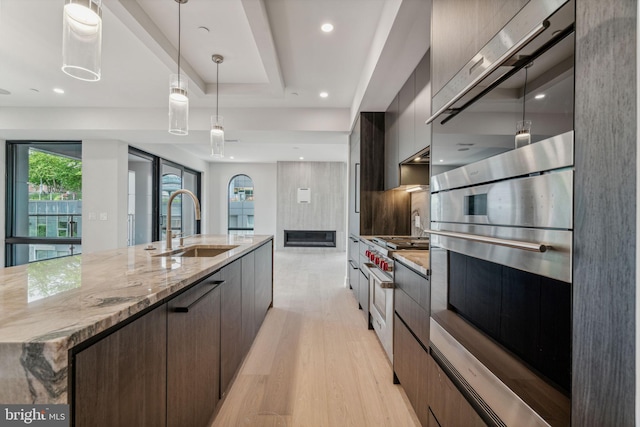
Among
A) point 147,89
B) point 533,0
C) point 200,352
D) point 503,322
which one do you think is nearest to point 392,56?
point 533,0

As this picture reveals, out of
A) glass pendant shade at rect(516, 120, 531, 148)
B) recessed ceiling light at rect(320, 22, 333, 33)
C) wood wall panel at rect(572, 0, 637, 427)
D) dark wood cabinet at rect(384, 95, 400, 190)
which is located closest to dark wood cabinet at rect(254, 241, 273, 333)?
dark wood cabinet at rect(384, 95, 400, 190)

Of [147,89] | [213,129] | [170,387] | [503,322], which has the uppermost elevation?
[147,89]

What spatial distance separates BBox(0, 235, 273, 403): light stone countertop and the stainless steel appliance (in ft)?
3.49

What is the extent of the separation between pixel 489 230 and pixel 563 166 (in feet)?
1.02

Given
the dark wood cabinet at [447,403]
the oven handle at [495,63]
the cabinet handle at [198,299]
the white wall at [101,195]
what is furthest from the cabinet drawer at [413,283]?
the white wall at [101,195]

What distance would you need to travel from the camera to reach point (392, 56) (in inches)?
90.2

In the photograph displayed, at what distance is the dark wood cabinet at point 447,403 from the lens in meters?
1.00

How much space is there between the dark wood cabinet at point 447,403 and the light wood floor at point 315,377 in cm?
47

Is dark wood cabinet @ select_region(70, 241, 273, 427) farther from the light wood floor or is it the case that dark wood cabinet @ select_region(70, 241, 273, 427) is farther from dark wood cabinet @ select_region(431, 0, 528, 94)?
dark wood cabinet @ select_region(431, 0, 528, 94)

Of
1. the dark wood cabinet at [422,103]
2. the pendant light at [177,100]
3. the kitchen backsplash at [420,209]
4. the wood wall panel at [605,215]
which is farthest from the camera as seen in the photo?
the kitchen backsplash at [420,209]

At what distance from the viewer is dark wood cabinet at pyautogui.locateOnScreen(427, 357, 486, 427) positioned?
999mm

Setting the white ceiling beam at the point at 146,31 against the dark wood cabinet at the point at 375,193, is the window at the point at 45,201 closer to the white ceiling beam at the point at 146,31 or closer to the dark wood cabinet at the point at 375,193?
the white ceiling beam at the point at 146,31

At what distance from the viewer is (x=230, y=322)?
1.76m

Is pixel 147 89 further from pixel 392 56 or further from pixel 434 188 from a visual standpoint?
pixel 434 188
